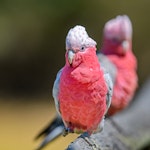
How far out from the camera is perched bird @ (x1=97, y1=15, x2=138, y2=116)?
2.72 metres

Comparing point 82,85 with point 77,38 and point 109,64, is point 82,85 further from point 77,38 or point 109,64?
point 109,64

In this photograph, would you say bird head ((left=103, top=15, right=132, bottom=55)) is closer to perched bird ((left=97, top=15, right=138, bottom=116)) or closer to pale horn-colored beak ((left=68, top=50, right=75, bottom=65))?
perched bird ((left=97, top=15, right=138, bottom=116))

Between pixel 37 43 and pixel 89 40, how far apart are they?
3.69 meters

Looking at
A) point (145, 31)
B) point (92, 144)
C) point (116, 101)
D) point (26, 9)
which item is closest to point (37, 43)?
point (26, 9)

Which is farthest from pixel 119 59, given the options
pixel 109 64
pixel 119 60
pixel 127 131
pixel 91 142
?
pixel 91 142

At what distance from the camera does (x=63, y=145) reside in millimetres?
4379

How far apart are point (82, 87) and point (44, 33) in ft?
11.9

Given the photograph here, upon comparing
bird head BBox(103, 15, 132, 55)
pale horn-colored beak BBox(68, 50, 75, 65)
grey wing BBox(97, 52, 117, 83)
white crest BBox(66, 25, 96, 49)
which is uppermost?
white crest BBox(66, 25, 96, 49)

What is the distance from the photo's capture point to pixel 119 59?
2.87m

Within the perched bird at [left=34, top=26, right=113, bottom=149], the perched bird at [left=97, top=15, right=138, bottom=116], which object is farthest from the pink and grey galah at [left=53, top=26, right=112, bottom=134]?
the perched bird at [left=97, top=15, right=138, bottom=116]

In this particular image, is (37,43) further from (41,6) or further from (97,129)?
(97,129)

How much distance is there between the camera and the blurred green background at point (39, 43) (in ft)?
16.6

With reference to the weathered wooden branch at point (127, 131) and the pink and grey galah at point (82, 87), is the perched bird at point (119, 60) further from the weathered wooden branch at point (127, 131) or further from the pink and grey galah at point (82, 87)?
the pink and grey galah at point (82, 87)

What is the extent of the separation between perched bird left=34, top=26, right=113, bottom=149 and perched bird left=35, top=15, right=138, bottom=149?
3.26ft
